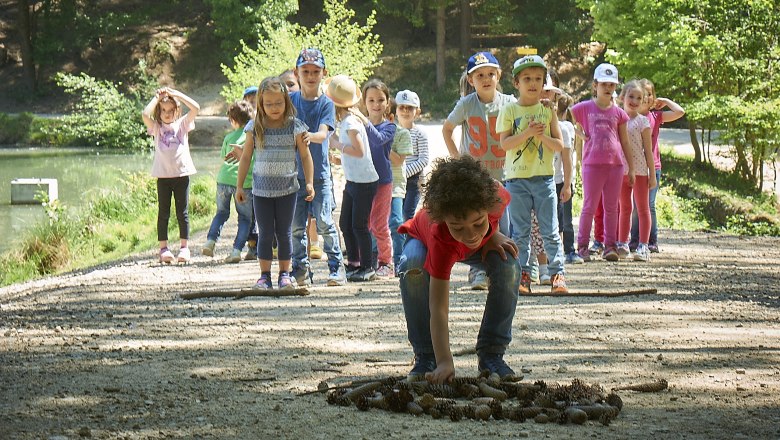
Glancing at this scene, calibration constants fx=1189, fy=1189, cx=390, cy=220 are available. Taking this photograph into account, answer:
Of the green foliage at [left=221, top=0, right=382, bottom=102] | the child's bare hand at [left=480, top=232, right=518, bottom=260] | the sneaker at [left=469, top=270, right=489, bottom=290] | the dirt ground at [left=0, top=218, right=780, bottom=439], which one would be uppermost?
the green foliage at [left=221, top=0, right=382, bottom=102]

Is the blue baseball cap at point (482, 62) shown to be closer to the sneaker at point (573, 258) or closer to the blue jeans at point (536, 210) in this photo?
the blue jeans at point (536, 210)

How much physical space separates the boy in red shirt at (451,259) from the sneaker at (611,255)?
5.58 metres

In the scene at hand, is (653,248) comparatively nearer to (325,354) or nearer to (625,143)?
(625,143)

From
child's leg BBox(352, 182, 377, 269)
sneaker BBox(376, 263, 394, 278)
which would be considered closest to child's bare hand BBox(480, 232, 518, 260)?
child's leg BBox(352, 182, 377, 269)

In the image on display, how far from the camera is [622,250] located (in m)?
11.2

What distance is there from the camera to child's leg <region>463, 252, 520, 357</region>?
18.0ft

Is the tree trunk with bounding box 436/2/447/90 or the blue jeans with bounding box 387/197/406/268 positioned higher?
the tree trunk with bounding box 436/2/447/90

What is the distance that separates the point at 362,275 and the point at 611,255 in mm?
2654

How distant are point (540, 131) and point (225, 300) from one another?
8.41ft

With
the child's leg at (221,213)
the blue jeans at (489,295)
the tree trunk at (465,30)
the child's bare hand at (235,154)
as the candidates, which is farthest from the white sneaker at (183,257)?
the tree trunk at (465,30)

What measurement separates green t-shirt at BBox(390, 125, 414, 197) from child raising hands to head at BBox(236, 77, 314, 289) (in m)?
1.42

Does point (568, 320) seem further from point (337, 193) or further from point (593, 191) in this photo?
point (337, 193)

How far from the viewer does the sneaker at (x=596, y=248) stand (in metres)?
11.6

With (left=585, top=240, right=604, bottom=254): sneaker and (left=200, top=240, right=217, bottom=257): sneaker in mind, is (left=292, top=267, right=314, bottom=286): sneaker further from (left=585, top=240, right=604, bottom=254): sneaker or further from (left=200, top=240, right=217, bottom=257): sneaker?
(left=585, top=240, right=604, bottom=254): sneaker
